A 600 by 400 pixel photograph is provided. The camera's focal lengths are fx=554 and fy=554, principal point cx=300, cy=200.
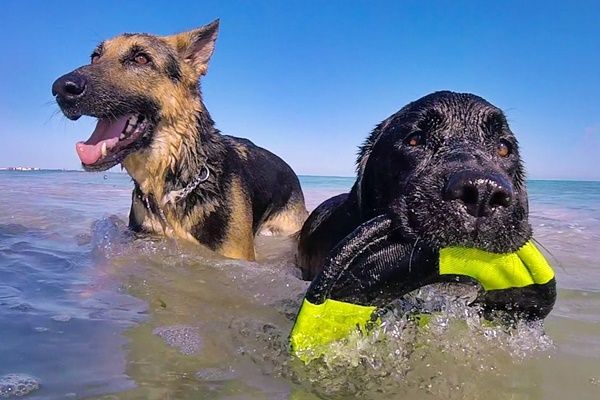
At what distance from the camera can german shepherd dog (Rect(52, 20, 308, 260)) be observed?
549 cm

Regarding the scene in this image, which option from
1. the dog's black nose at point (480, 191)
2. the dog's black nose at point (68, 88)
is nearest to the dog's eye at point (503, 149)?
the dog's black nose at point (480, 191)

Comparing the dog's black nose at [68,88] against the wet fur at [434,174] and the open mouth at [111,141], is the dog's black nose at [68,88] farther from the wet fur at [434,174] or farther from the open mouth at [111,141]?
the wet fur at [434,174]

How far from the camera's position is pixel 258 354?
109 inches

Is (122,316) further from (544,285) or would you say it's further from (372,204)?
(544,285)

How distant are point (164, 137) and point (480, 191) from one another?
165 inches

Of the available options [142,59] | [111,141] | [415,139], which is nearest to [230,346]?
[415,139]

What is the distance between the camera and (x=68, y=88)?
529 cm

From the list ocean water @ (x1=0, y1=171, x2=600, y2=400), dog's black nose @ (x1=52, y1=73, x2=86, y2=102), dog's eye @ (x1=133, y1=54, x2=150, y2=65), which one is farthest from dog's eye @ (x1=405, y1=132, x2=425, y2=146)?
dog's eye @ (x1=133, y1=54, x2=150, y2=65)

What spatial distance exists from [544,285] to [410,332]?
0.74 m

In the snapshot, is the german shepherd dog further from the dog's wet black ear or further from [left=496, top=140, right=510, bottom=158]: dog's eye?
[left=496, top=140, right=510, bottom=158]: dog's eye

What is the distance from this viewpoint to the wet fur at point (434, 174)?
2.60 meters

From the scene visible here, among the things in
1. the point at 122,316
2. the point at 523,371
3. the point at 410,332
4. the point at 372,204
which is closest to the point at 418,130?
the point at 372,204

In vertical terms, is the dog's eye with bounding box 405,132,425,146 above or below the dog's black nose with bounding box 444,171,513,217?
above

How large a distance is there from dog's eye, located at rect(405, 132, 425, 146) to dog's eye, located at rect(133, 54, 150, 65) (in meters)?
3.54
